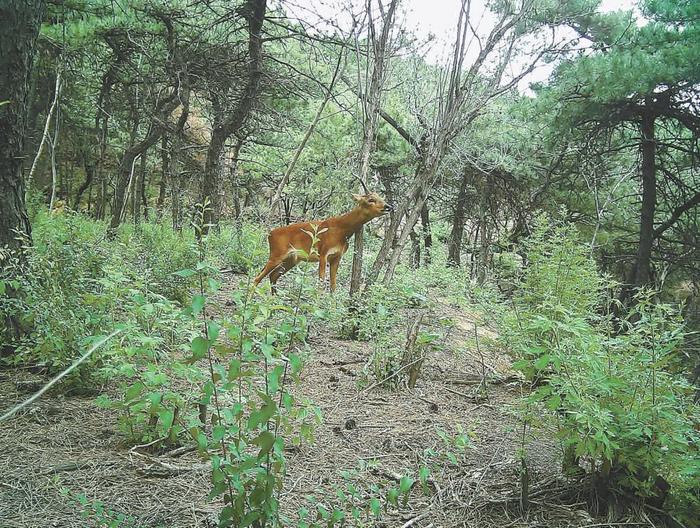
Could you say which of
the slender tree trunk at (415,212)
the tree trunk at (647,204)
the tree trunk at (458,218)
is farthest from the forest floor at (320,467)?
the tree trunk at (458,218)

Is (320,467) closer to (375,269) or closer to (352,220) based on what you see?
(375,269)

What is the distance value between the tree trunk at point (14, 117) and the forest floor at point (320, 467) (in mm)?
860

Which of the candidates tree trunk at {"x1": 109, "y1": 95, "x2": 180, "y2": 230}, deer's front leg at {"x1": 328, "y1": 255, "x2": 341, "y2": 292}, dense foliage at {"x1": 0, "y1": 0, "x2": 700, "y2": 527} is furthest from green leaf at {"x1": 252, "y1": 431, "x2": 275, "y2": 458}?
tree trunk at {"x1": 109, "y1": 95, "x2": 180, "y2": 230}

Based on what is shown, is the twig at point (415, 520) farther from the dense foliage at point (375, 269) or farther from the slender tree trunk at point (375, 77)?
the slender tree trunk at point (375, 77)

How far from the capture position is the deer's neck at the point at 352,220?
6.05m

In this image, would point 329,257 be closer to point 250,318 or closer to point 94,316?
point 94,316

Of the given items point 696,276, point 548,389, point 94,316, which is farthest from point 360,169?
point 696,276

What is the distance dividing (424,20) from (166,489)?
256 inches

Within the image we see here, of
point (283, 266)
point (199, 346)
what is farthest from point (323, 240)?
point (199, 346)

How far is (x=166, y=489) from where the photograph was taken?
2.40 m

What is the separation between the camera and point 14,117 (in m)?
3.70

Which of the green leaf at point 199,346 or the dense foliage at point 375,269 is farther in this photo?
the dense foliage at point 375,269

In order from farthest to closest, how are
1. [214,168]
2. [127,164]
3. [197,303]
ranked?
[127,164]
[214,168]
[197,303]

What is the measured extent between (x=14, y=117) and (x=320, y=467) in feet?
10.4
